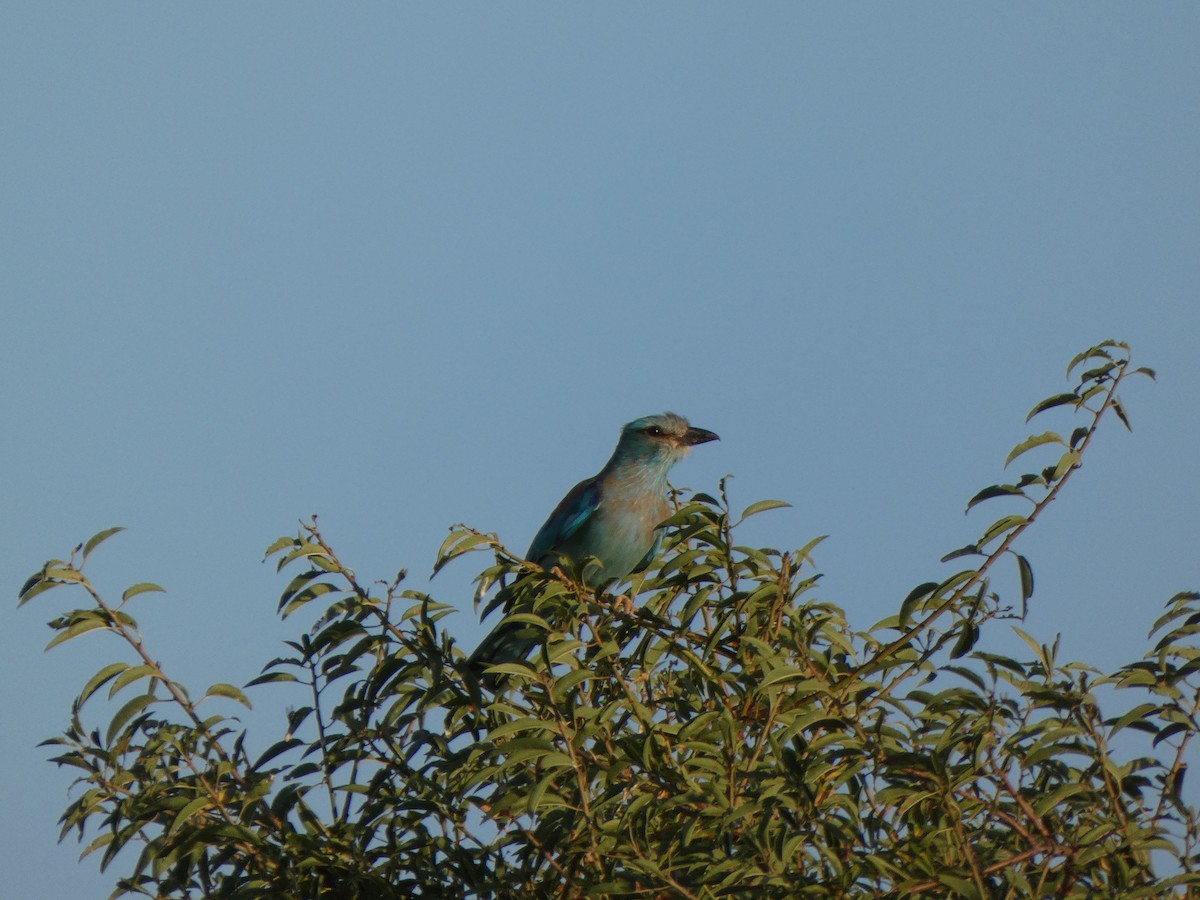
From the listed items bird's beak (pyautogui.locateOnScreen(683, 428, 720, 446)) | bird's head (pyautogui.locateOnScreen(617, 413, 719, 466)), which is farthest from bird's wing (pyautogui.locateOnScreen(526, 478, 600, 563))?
bird's beak (pyautogui.locateOnScreen(683, 428, 720, 446))

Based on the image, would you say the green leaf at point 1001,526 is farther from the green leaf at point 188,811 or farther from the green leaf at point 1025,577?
the green leaf at point 188,811

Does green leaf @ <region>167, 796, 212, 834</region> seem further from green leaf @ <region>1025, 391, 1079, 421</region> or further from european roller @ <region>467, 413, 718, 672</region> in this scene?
european roller @ <region>467, 413, 718, 672</region>

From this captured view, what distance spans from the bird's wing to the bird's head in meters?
0.27

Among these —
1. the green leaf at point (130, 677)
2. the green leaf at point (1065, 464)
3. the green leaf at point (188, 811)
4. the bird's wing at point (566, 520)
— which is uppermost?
the bird's wing at point (566, 520)

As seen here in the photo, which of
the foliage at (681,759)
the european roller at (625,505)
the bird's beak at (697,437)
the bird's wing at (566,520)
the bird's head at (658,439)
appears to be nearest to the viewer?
the foliage at (681,759)

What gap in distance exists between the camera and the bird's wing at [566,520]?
700 cm

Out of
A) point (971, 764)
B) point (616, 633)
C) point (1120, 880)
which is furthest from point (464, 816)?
point (1120, 880)

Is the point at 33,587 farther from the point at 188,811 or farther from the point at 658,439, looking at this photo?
the point at 658,439

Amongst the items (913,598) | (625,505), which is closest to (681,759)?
(913,598)

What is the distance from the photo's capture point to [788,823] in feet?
10.3

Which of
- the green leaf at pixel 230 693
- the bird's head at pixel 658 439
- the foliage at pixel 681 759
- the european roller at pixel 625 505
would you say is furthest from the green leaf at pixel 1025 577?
the bird's head at pixel 658 439

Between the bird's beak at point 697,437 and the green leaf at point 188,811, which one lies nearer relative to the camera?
the green leaf at point 188,811

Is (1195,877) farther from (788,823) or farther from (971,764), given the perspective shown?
(788,823)

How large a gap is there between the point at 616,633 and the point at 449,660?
22.9 inches
